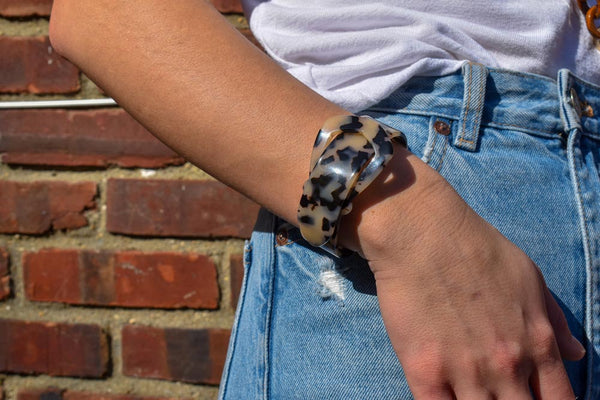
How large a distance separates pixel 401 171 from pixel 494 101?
0.54 ft

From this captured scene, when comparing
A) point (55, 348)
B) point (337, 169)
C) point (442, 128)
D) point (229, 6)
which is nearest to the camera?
point (337, 169)

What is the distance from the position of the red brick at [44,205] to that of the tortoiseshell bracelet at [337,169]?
0.66 m

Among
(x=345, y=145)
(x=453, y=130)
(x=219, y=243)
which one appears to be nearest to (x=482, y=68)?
(x=453, y=130)

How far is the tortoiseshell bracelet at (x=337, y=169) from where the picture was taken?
0.41 meters

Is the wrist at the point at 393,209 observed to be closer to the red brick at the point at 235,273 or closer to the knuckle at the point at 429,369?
the knuckle at the point at 429,369

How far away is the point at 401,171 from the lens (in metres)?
0.43

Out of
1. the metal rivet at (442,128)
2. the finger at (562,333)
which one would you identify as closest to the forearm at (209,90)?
the metal rivet at (442,128)

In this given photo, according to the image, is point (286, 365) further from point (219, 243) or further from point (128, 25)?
point (219, 243)

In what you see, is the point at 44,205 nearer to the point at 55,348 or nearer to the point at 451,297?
the point at 55,348

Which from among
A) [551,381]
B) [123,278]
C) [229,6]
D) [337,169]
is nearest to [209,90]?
[337,169]

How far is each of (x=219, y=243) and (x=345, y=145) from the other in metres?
0.59

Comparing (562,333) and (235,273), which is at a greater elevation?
(562,333)

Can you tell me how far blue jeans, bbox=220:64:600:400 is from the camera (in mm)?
490

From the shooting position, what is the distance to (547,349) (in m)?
0.43
